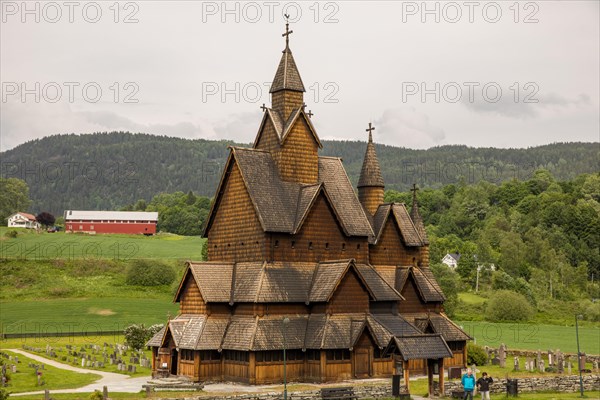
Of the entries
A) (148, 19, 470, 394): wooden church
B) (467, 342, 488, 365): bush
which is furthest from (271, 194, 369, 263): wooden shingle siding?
(467, 342, 488, 365): bush

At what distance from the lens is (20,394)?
1740 inches

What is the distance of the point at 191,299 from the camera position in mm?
50469

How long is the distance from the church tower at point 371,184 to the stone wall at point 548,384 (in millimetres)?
16453

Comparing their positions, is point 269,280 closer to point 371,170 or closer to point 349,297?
point 349,297

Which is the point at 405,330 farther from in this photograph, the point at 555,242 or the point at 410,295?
the point at 555,242

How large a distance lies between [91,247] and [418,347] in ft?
371

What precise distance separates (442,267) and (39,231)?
9372 centimetres

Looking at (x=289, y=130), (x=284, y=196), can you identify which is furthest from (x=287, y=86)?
(x=284, y=196)

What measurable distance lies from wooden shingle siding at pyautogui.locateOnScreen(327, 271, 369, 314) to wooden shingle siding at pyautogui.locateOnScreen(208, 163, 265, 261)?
5.16 meters

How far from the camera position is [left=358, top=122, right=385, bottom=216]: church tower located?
59219mm

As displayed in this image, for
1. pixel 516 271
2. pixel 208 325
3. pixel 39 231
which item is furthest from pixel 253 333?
pixel 39 231

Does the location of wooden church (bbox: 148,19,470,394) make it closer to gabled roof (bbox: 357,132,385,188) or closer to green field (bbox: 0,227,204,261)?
gabled roof (bbox: 357,132,385,188)

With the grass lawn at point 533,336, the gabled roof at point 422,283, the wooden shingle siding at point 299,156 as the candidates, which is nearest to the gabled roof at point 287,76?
the wooden shingle siding at point 299,156

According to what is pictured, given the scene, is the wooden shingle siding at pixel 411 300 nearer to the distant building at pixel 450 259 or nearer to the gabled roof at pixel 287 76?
the gabled roof at pixel 287 76
